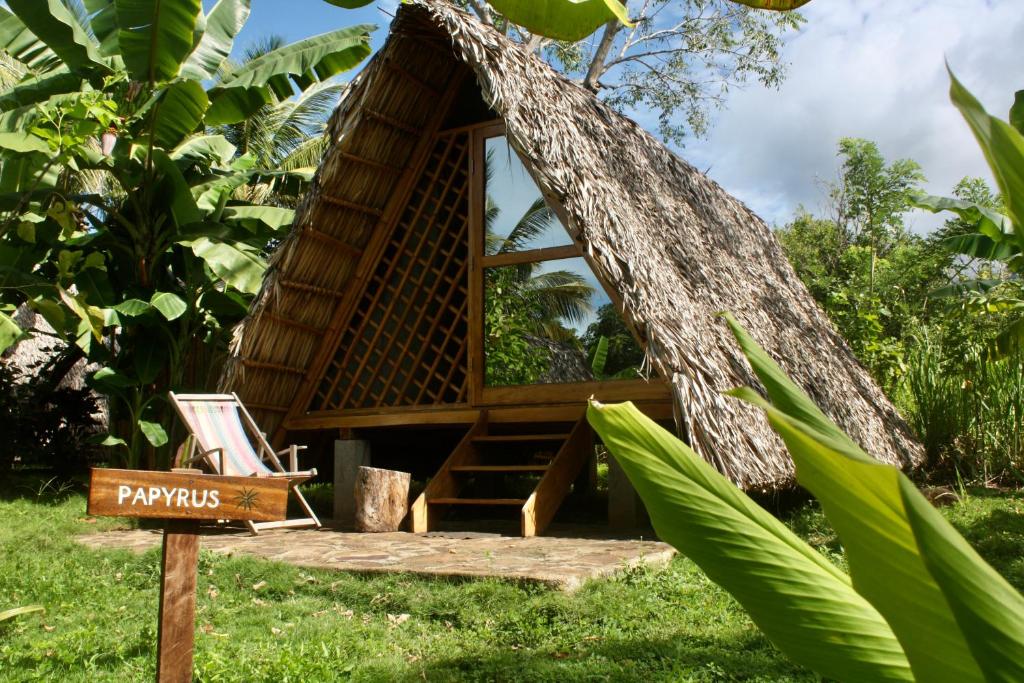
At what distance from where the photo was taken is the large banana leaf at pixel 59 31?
6.37m

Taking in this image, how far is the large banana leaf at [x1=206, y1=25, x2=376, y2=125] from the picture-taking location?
7.23m

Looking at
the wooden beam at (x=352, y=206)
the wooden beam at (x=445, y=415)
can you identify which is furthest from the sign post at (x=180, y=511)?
the wooden beam at (x=352, y=206)

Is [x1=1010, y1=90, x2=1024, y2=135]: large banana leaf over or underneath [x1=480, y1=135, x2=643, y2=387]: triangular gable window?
underneath

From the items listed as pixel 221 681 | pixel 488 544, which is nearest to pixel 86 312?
pixel 488 544

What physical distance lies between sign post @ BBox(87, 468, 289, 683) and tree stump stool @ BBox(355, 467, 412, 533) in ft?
10.9

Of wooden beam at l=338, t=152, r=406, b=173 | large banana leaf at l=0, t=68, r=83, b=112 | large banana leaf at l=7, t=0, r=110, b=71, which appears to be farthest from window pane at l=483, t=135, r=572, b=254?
large banana leaf at l=0, t=68, r=83, b=112

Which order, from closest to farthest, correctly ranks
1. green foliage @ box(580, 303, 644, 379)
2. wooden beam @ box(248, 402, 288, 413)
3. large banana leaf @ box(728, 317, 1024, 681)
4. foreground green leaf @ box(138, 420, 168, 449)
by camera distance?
1. large banana leaf @ box(728, 317, 1024, 681)
2. green foliage @ box(580, 303, 644, 379)
3. wooden beam @ box(248, 402, 288, 413)
4. foreground green leaf @ box(138, 420, 168, 449)

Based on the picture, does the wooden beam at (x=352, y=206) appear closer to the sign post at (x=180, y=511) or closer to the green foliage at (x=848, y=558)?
the sign post at (x=180, y=511)

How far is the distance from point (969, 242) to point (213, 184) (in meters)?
6.72

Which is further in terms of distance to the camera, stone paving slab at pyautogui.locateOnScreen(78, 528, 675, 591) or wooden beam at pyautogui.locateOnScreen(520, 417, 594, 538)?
wooden beam at pyautogui.locateOnScreen(520, 417, 594, 538)

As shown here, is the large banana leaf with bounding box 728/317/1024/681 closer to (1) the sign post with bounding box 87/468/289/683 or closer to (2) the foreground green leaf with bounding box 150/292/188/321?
(1) the sign post with bounding box 87/468/289/683

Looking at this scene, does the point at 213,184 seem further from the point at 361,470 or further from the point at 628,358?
the point at 628,358

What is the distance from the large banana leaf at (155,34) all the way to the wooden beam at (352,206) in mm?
1477

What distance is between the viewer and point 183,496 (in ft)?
7.29
